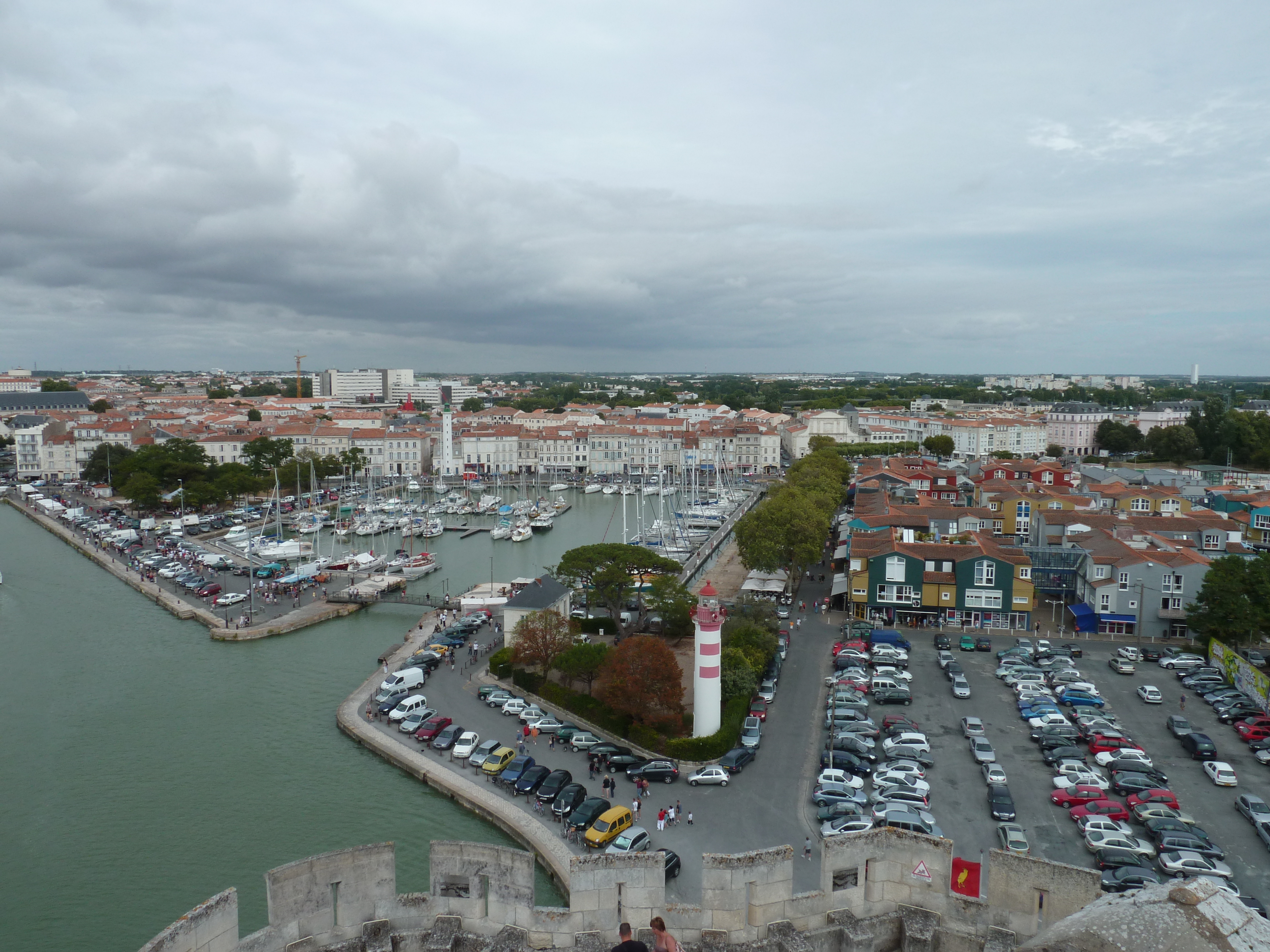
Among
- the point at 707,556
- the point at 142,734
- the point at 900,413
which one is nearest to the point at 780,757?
the point at 142,734

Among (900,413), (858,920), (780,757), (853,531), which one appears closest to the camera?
(858,920)


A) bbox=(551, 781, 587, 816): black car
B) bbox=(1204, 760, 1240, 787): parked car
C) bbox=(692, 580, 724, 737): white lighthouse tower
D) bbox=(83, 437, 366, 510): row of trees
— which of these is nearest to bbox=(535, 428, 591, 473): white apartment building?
bbox=(83, 437, 366, 510): row of trees

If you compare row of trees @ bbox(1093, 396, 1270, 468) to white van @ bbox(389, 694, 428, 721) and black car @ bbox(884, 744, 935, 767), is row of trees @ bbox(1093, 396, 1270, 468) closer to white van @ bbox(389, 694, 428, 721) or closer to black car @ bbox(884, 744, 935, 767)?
black car @ bbox(884, 744, 935, 767)

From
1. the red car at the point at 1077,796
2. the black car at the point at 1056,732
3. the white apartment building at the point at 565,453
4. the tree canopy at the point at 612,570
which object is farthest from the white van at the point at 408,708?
the white apartment building at the point at 565,453

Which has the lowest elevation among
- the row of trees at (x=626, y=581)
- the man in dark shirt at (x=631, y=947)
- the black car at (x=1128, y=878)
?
the black car at (x=1128, y=878)

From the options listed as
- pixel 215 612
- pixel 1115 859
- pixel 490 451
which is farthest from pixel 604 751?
pixel 490 451

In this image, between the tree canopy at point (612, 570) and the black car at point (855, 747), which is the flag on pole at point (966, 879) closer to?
the black car at point (855, 747)

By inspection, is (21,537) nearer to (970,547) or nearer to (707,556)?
(707,556)

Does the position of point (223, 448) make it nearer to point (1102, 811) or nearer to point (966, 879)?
point (1102, 811)
